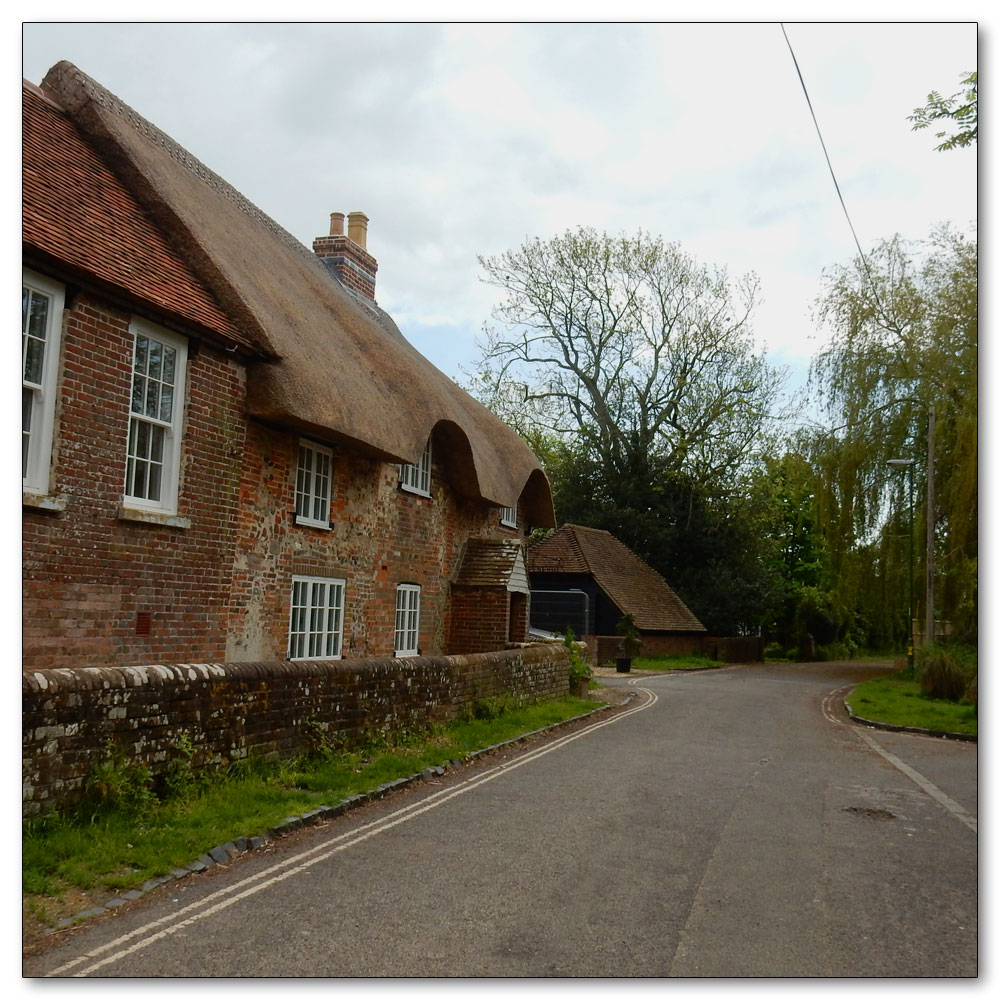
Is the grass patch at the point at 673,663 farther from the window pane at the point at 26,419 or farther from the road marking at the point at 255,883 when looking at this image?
the window pane at the point at 26,419

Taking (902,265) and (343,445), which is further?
(902,265)

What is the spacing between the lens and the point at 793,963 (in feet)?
15.0

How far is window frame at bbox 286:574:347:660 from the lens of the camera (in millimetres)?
12305

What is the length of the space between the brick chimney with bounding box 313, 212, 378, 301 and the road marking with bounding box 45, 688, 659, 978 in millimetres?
13737

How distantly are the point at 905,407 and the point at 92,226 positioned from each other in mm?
18989

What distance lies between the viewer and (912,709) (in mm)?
17281

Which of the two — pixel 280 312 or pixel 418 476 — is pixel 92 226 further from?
pixel 418 476

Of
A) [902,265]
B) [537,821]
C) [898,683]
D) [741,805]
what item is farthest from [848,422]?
[537,821]

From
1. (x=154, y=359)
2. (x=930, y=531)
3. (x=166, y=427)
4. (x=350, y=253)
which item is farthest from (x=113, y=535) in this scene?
(x=930, y=531)

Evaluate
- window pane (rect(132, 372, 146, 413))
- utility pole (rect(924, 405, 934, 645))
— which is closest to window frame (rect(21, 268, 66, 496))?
window pane (rect(132, 372, 146, 413))

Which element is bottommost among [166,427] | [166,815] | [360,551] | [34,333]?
[166,815]

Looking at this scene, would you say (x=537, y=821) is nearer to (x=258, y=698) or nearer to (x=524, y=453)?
(x=258, y=698)

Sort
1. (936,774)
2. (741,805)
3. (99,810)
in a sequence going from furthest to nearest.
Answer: (936,774) < (741,805) < (99,810)

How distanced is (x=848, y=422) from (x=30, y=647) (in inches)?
862
